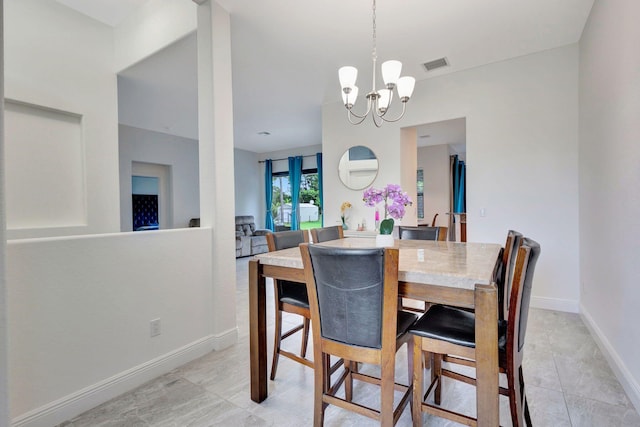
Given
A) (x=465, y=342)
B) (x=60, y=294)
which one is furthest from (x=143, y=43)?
(x=465, y=342)

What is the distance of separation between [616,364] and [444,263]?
1.61m

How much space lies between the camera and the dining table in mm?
1108

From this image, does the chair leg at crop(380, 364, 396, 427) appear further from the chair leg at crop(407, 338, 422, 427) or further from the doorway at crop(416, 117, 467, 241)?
the doorway at crop(416, 117, 467, 241)

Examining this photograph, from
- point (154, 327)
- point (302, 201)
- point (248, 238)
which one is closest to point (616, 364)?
point (154, 327)

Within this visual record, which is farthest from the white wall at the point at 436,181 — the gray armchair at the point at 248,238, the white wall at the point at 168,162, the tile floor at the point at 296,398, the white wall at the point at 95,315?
the white wall at the point at 95,315

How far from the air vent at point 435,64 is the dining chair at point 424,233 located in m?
2.04

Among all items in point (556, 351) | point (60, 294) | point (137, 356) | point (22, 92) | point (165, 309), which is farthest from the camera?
point (22, 92)

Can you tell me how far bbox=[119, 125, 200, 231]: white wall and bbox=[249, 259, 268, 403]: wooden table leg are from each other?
17.4ft

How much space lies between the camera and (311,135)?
6.78 metres

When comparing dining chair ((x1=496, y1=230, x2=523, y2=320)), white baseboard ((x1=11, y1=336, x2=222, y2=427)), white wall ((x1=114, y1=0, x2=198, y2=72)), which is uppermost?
white wall ((x1=114, y1=0, x2=198, y2=72))

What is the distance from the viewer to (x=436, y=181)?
746cm

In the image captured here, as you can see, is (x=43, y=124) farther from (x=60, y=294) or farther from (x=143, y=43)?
(x=60, y=294)

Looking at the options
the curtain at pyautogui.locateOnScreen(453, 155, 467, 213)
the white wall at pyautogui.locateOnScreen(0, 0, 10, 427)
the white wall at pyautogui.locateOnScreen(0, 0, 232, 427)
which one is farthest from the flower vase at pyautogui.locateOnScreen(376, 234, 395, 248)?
the curtain at pyautogui.locateOnScreen(453, 155, 467, 213)

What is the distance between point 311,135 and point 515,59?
13.8ft
